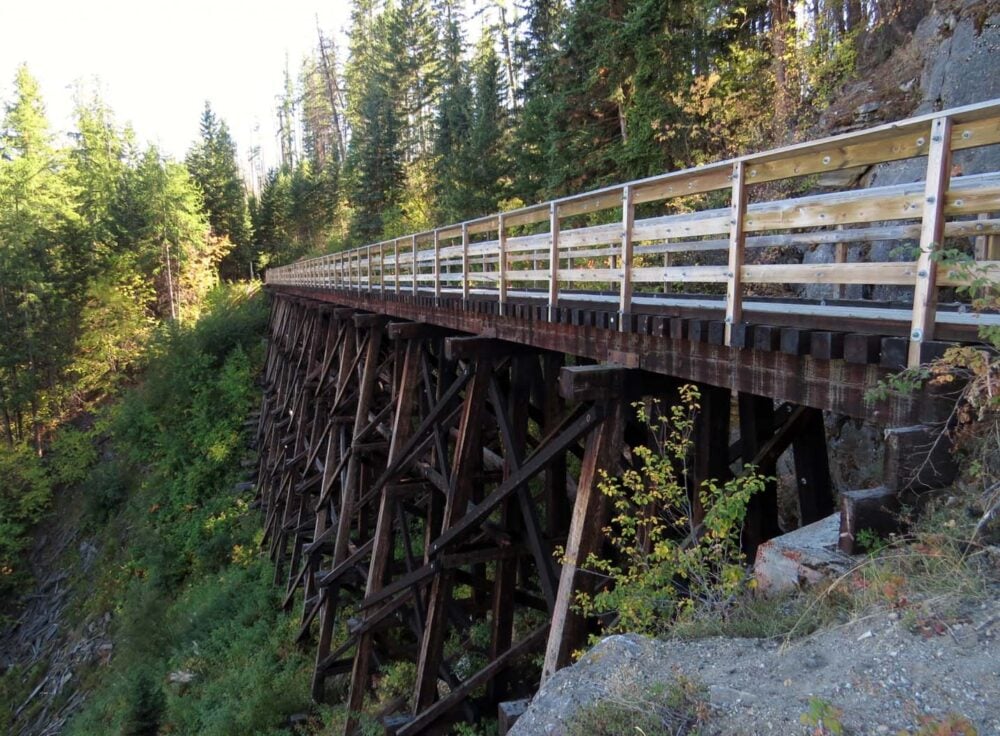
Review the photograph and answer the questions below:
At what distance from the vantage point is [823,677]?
205 cm

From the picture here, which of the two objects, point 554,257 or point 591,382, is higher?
point 554,257

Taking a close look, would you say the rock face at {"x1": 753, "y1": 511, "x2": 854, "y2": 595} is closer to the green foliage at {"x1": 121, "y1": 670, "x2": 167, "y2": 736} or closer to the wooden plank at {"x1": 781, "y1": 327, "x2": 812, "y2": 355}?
the wooden plank at {"x1": 781, "y1": 327, "x2": 812, "y2": 355}

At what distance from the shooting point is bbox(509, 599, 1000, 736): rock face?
1.81 metres

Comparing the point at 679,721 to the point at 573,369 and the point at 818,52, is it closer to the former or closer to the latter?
the point at 573,369

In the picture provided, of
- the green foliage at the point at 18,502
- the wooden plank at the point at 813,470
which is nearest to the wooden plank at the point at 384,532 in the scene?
the wooden plank at the point at 813,470

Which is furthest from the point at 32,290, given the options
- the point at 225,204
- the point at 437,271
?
the point at 437,271

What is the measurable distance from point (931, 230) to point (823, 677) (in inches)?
64.6

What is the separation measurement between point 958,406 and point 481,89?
26.3m

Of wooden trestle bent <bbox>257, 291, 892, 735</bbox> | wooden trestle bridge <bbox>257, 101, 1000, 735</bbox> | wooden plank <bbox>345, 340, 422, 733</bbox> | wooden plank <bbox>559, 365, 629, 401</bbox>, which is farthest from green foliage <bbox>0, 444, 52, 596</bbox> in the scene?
wooden plank <bbox>559, 365, 629, 401</bbox>

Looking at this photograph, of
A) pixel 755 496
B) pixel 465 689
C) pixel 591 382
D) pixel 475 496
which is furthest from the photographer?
pixel 475 496

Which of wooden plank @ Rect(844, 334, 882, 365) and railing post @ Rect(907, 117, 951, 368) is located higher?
railing post @ Rect(907, 117, 951, 368)

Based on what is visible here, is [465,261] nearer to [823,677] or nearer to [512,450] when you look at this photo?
[512,450]

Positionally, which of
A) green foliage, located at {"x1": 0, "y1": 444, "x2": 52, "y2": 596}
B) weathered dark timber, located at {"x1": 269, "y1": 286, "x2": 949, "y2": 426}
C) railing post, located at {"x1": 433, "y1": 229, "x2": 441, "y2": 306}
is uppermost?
railing post, located at {"x1": 433, "y1": 229, "x2": 441, "y2": 306}

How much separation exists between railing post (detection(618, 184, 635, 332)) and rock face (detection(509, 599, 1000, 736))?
1920mm
